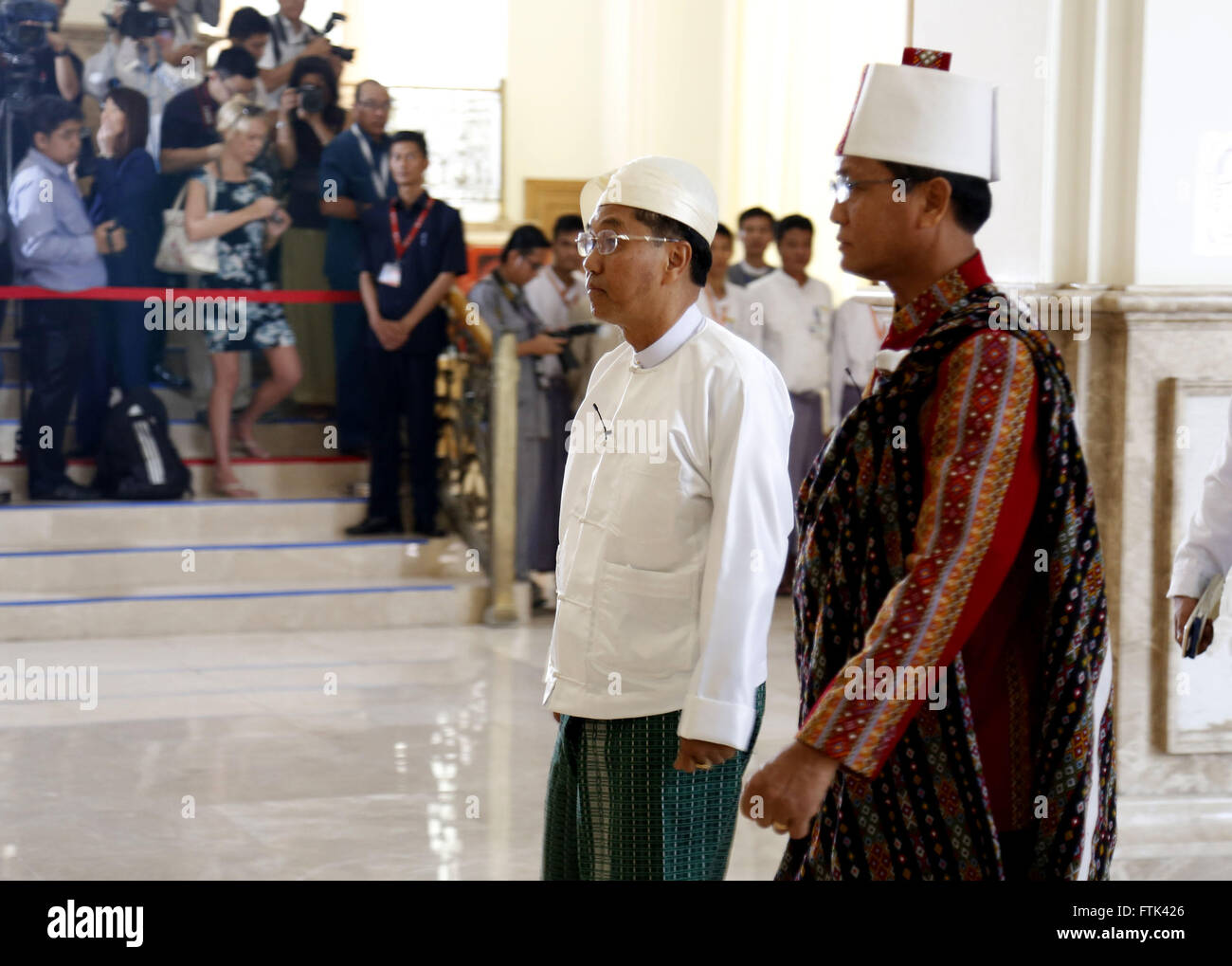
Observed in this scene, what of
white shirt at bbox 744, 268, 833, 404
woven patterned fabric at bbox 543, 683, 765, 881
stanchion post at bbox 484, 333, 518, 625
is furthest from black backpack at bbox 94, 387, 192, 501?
woven patterned fabric at bbox 543, 683, 765, 881

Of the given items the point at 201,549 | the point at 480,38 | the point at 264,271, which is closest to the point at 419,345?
the point at 264,271

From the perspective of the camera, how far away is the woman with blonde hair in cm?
757

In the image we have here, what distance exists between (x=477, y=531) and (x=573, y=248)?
1.45m

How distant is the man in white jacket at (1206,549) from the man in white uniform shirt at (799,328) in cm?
513

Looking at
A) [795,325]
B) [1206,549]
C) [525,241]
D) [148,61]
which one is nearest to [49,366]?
[148,61]

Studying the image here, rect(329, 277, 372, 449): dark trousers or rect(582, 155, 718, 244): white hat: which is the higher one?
rect(582, 155, 718, 244): white hat

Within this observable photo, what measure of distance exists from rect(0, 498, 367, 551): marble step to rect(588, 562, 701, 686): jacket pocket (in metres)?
5.43

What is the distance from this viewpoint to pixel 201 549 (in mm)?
7281

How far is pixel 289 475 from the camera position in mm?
8000

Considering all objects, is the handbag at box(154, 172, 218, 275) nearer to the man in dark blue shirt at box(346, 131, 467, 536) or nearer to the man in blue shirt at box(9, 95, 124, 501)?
the man in blue shirt at box(9, 95, 124, 501)

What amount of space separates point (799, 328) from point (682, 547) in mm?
5786

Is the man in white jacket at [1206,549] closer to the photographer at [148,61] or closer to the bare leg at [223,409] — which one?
the bare leg at [223,409]

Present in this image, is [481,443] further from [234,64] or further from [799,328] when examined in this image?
[234,64]

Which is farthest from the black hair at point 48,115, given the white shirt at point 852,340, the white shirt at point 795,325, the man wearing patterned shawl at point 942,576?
the man wearing patterned shawl at point 942,576
